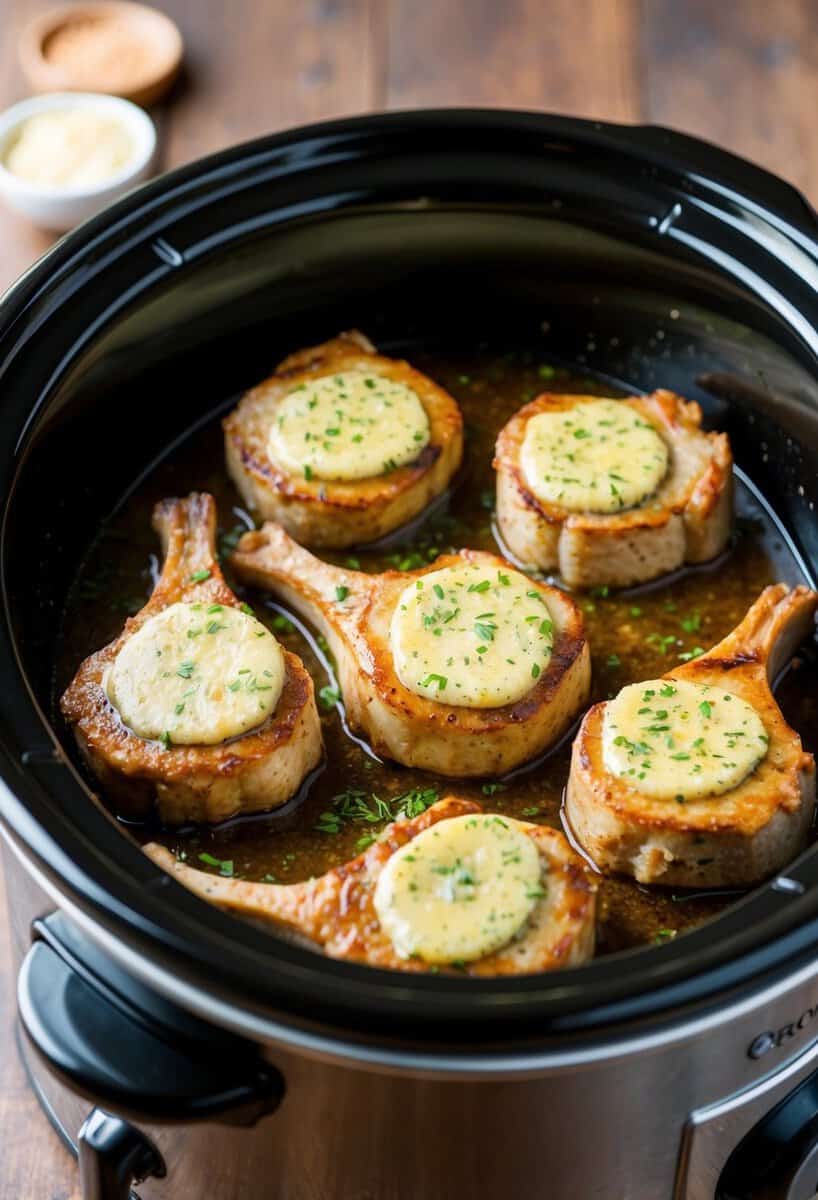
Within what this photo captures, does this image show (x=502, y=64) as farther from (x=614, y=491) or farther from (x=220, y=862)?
(x=220, y=862)

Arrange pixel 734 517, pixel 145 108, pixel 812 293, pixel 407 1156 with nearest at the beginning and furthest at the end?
pixel 407 1156, pixel 812 293, pixel 734 517, pixel 145 108

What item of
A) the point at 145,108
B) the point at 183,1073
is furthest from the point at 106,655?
the point at 145,108

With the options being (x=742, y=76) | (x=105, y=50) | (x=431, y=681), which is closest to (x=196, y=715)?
(x=431, y=681)

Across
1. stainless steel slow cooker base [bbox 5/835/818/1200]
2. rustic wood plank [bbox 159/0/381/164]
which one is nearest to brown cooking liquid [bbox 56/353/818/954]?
stainless steel slow cooker base [bbox 5/835/818/1200]

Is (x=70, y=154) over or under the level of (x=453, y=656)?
over

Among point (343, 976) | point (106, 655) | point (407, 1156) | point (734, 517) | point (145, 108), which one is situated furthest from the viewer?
point (145, 108)

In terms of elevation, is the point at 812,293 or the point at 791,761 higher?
the point at 812,293

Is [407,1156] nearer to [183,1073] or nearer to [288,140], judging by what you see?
[183,1073]
